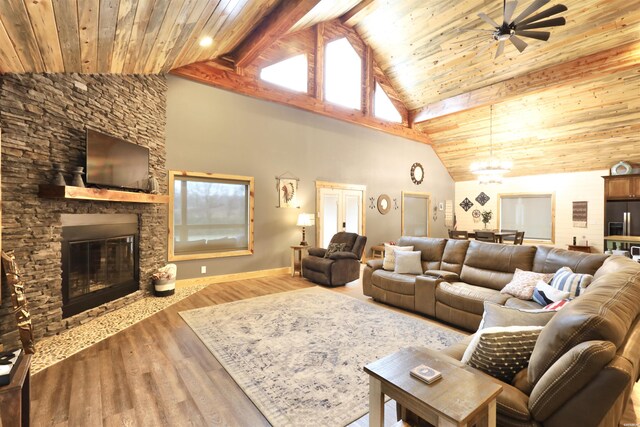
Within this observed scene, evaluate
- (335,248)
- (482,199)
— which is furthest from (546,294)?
(482,199)

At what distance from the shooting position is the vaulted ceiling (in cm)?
272

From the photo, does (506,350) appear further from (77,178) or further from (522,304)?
(77,178)

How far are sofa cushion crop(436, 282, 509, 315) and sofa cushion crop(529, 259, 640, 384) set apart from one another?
5.82ft

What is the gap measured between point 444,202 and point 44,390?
10248 mm

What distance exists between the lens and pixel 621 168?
271 inches

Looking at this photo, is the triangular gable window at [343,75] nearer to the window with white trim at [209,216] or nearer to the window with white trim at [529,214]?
the window with white trim at [209,216]

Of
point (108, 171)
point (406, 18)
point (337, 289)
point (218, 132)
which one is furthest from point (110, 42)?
point (406, 18)

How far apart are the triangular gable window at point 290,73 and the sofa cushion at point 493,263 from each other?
4.88 m

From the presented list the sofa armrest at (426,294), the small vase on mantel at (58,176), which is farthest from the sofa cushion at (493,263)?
the small vase on mantel at (58,176)

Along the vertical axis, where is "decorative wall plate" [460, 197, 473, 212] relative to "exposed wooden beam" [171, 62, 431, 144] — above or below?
below

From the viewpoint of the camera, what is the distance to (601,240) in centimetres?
722

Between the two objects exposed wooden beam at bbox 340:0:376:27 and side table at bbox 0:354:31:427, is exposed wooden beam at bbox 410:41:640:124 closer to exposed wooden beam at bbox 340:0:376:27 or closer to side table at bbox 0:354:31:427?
exposed wooden beam at bbox 340:0:376:27

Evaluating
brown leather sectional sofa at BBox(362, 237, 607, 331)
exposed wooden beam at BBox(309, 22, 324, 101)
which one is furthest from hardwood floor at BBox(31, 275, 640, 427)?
exposed wooden beam at BBox(309, 22, 324, 101)

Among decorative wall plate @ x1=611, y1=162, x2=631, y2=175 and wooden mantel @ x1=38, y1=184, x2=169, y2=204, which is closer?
wooden mantel @ x1=38, y1=184, x2=169, y2=204
